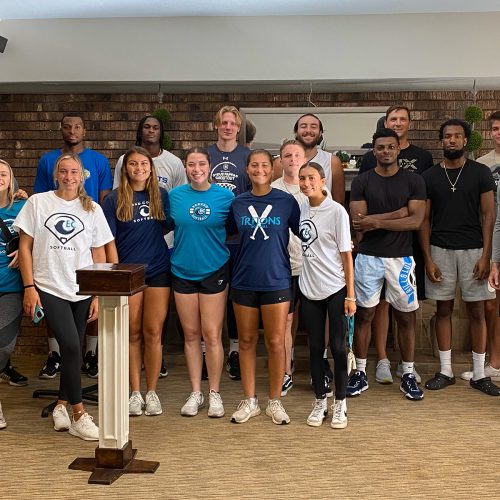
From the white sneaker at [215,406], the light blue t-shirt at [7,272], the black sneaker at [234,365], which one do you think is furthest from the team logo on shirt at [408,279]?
the light blue t-shirt at [7,272]

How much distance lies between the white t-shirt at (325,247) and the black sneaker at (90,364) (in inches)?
70.8

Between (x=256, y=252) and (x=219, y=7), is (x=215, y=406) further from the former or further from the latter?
(x=219, y=7)

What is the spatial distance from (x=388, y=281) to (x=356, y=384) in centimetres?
67

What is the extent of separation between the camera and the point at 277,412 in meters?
4.19

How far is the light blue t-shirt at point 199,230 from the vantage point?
421 centimetres

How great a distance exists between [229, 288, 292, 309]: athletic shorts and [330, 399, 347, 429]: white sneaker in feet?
2.07

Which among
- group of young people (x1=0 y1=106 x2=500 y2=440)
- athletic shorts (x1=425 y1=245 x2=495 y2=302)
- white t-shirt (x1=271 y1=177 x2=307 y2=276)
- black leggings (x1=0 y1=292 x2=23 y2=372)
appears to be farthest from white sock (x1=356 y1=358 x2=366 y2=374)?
black leggings (x1=0 y1=292 x2=23 y2=372)

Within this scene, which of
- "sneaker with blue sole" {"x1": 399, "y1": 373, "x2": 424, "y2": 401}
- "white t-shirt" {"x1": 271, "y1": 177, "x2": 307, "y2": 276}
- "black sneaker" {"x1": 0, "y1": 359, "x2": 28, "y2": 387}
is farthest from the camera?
"black sneaker" {"x1": 0, "y1": 359, "x2": 28, "y2": 387}

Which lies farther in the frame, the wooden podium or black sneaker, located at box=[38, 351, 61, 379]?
black sneaker, located at box=[38, 351, 61, 379]

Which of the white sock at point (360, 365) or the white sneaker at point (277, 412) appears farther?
the white sock at point (360, 365)

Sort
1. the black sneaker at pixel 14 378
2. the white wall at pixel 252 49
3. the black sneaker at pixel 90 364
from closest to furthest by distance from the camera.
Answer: the black sneaker at pixel 14 378 < the black sneaker at pixel 90 364 < the white wall at pixel 252 49

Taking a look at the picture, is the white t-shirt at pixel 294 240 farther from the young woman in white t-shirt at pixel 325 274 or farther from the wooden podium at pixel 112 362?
the wooden podium at pixel 112 362

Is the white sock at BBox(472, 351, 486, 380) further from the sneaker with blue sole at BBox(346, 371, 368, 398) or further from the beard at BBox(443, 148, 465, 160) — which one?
the beard at BBox(443, 148, 465, 160)

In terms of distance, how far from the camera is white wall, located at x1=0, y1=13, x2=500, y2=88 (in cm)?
599
